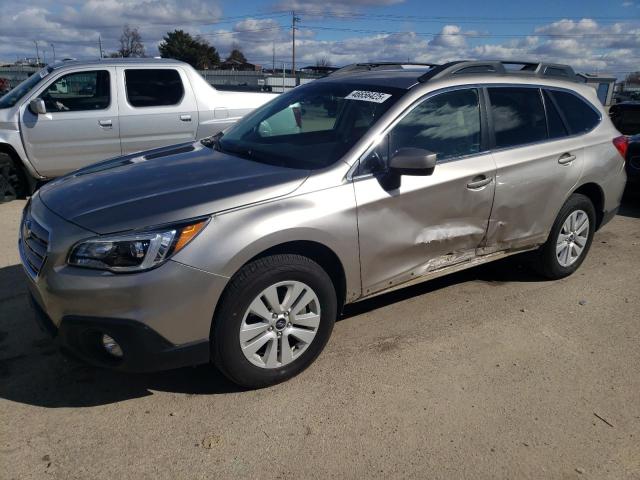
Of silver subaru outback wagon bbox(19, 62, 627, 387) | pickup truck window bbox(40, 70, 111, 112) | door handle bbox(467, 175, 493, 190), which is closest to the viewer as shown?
silver subaru outback wagon bbox(19, 62, 627, 387)

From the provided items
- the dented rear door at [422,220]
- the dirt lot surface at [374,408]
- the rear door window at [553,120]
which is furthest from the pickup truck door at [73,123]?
the rear door window at [553,120]

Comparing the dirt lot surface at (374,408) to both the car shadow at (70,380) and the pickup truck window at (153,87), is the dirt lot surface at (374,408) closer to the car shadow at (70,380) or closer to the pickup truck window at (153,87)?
the car shadow at (70,380)

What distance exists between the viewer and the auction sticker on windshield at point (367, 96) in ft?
11.6

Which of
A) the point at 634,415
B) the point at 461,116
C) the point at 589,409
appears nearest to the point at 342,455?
the point at 589,409

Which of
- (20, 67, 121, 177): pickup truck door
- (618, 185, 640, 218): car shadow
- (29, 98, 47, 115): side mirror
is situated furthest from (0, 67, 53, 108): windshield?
(618, 185, 640, 218): car shadow

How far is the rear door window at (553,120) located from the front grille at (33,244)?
3.71m

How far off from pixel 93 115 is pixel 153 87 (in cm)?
90

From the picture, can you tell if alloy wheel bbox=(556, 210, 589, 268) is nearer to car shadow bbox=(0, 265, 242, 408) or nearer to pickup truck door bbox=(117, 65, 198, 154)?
car shadow bbox=(0, 265, 242, 408)

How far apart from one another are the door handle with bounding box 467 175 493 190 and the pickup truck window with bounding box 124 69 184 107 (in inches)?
202

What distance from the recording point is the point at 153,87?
7.42 metres

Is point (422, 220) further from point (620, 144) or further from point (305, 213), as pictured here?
point (620, 144)

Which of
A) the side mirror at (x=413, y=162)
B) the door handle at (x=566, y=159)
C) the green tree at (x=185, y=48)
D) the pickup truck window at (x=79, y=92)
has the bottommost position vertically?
the door handle at (x=566, y=159)

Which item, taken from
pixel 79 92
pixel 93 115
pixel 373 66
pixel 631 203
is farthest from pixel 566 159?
pixel 79 92

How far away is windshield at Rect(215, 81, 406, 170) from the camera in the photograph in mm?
3381
